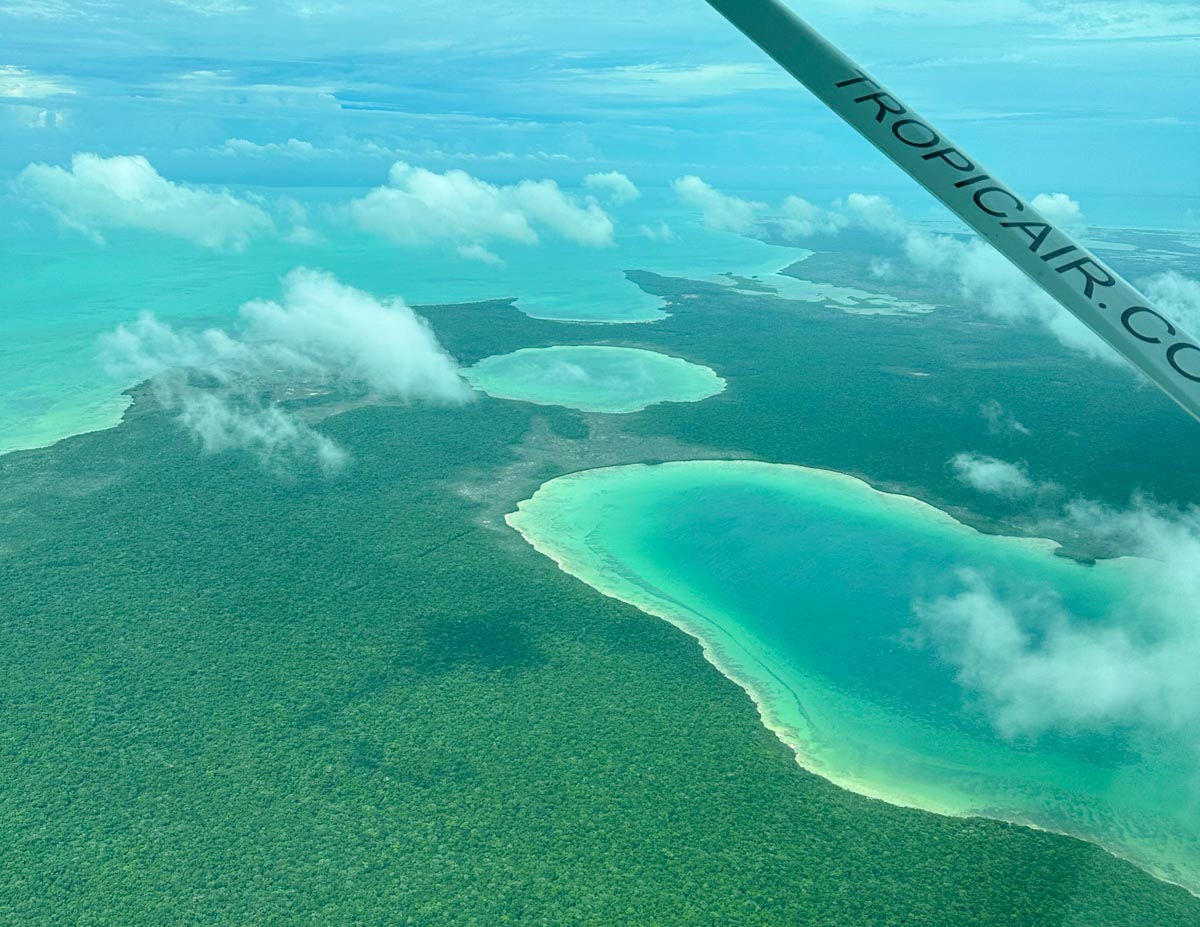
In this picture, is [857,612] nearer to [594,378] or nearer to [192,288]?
[594,378]

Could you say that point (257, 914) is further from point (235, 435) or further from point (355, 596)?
point (235, 435)

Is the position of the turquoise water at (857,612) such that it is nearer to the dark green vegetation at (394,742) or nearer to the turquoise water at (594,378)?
the dark green vegetation at (394,742)

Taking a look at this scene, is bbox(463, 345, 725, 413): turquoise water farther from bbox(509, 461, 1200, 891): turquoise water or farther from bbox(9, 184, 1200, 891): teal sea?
bbox(509, 461, 1200, 891): turquoise water

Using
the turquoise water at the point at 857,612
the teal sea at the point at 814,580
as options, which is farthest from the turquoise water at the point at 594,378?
the turquoise water at the point at 857,612

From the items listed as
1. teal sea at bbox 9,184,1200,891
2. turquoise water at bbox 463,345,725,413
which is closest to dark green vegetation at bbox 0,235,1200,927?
teal sea at bbox 9,184,1200,891

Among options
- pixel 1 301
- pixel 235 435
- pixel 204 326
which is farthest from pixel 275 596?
pixel 1 301

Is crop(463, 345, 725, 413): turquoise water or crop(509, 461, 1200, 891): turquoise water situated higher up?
crop(509, 461, 1200, 891): turquoise water
